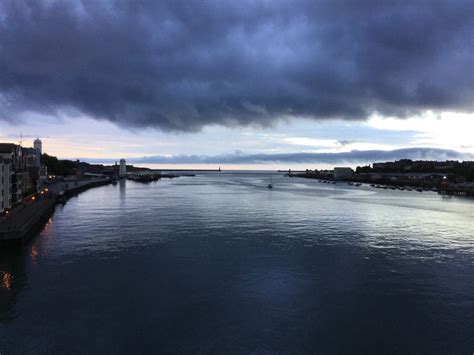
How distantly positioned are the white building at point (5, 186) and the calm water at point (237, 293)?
7.05 m

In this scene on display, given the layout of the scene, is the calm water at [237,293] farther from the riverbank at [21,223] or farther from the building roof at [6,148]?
the building roof at [6,148]

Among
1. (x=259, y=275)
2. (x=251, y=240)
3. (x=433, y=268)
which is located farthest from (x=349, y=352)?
(x=251, y=240)

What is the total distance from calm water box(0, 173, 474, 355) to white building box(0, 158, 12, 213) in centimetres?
705

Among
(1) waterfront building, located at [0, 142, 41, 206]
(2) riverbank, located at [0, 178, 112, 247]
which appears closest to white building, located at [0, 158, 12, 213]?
(2) riverbank, located at [0, 178, 112, 247]

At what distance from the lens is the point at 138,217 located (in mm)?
46625

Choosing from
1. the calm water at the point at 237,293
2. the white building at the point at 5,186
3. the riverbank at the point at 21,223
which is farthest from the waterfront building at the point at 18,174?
the calm water at the point at 237,293

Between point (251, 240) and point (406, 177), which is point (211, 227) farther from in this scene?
point (406, 177)

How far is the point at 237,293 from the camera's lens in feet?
62.5

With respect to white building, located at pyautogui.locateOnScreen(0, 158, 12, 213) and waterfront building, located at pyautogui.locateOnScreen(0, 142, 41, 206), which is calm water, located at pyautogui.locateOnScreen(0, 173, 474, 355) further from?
waterfront building, located at pyautogui.locateOnScreen(0, 142, 41, 206)

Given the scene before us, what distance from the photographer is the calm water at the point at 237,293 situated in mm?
14305

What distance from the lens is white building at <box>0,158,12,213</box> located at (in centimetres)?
3806

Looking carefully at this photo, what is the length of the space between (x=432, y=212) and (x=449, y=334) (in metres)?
47.1

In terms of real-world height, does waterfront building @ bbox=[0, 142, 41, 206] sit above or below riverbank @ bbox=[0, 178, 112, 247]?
above

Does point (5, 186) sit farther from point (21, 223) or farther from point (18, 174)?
point (18, 174)
